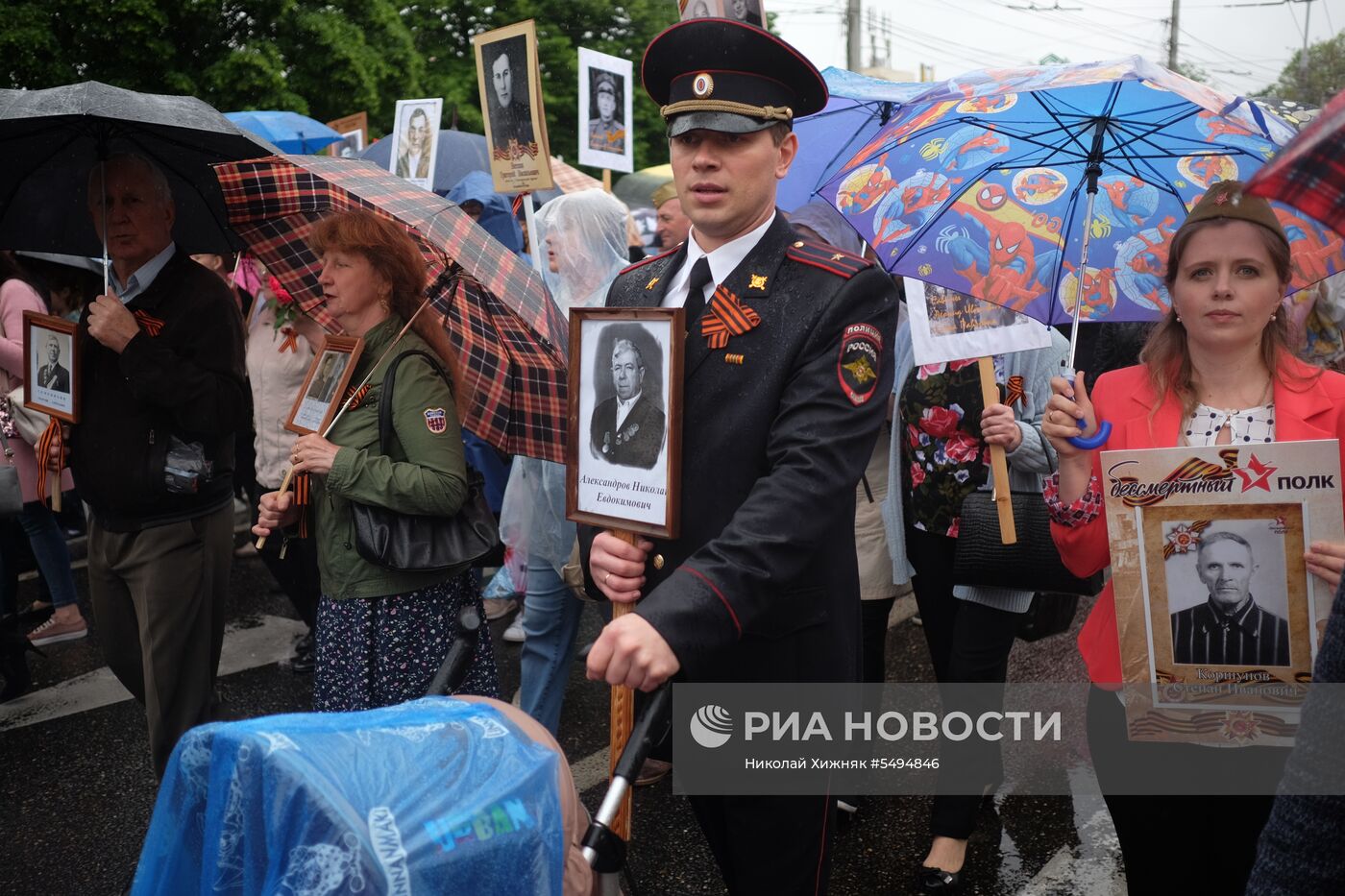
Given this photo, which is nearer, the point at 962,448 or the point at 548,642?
the point at 962,448

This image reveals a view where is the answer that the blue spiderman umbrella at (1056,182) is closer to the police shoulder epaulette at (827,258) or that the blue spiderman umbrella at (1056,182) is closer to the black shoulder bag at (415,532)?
the police shoulder epaulette at (827,258)

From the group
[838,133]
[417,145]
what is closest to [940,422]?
[838,133]

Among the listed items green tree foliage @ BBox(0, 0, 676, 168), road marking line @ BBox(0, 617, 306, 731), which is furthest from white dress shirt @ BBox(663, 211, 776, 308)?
green tree foliage @ BBox(0, 0, 676, 168)

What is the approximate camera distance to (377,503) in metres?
2.96

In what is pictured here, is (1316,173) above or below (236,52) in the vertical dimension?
below

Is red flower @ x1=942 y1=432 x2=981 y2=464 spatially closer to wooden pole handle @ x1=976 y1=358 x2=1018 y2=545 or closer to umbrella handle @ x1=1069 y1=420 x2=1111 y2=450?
wooden pole handle @ x1=976 y1=358 x2=1018 y2=545

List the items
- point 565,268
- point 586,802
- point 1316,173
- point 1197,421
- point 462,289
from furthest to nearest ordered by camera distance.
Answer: point 565,268 → point 586,802 → point 462,289 → point 1197,421 → point 1316,173

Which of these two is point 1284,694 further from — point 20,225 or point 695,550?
point 20,225

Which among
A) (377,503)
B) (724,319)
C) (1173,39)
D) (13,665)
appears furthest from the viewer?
(1173,39)

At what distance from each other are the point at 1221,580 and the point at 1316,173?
1.32m

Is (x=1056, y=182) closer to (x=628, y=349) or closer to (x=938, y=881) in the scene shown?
(x=628, y=349)

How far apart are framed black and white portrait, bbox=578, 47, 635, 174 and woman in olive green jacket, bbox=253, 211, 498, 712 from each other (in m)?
4.37

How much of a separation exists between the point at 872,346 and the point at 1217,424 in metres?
0.82

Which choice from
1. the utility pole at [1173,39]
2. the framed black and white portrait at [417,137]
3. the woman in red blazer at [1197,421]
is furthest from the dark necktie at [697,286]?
the utility pole at [1173,39]
